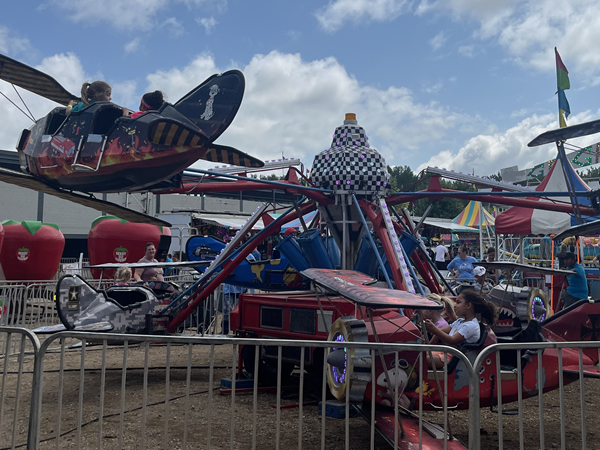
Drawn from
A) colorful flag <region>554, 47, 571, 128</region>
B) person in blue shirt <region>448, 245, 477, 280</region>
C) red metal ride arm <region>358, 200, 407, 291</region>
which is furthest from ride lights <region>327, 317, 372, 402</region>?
person in blue shirt <region>448, 245, 477, 280</region>

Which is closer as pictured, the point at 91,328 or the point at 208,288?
the point at 91,328

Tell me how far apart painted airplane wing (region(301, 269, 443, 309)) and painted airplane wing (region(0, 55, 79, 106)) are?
3.84 meters

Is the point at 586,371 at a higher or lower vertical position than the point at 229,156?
lower

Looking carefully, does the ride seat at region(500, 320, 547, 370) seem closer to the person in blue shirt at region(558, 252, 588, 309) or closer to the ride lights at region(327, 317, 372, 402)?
the ride lights at region(327, 317, 372, 402)

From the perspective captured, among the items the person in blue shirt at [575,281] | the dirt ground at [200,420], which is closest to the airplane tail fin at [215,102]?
the dirt ground at [200,420]

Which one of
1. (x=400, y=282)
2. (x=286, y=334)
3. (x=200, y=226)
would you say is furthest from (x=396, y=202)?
(x=200, y=226)

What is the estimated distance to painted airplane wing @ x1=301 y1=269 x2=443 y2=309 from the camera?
336cm

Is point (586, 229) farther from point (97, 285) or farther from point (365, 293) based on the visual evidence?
point (97, 285)

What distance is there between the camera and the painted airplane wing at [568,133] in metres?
7.09

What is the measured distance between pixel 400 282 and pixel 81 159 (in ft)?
12.2

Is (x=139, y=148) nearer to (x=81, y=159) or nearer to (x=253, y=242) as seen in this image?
(x=81, y=159)

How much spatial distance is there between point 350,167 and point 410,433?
4197 millimetres

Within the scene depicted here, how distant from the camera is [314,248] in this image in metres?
6.91

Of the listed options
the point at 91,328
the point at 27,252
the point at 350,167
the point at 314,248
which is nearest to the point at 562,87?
the point at 350,167
